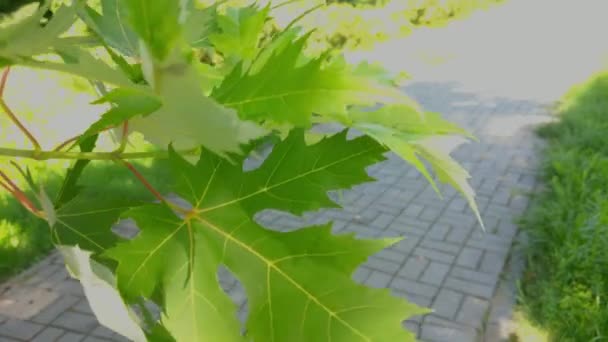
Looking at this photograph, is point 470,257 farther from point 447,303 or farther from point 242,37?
point 242,37

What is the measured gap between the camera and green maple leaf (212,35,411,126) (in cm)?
39

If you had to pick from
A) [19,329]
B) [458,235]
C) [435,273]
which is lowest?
[458,235]

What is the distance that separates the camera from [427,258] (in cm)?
473

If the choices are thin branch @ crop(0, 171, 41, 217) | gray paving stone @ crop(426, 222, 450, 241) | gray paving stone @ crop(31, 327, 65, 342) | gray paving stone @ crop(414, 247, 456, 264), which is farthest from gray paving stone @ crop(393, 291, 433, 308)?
thin branch @ crop(0, 171, 41, 217)

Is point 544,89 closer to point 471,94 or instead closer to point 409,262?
point 471,94

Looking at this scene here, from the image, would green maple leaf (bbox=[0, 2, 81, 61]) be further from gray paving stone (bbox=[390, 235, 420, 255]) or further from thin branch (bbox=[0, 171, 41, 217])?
gray paving stone (bbox=[390, 235, 420, 255])

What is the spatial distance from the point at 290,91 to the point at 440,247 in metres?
4.66

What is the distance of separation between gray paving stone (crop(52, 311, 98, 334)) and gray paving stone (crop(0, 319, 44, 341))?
0.38 feet

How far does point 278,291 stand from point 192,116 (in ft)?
0.52

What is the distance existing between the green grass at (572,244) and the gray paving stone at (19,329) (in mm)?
2939

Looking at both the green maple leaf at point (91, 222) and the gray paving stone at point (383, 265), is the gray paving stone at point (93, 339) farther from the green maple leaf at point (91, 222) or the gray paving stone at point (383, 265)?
the green maple leaf at point (91, 222)

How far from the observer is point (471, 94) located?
918cm

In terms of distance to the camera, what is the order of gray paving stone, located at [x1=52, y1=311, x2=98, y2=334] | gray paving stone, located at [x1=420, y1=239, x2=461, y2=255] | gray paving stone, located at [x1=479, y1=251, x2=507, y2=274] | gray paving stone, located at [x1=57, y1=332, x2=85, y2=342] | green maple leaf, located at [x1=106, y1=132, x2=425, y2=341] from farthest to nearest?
gray paving stone, located at [x1=420, y1=239, x2=461, y2=255]
gray paving stone, located at [x1=479, y1=251, x2=507, y2=274]
gray paving stone, located at [x1=52, y1=311, x2=98, y2=334]
gray paving stone, located at [x1=57, y1=332, x2=85, y2=342]
green maple leaf, located at [x1=106, y1=132, x2=425, y2=341]

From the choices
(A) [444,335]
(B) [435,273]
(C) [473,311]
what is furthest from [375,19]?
(A) [444,335]
